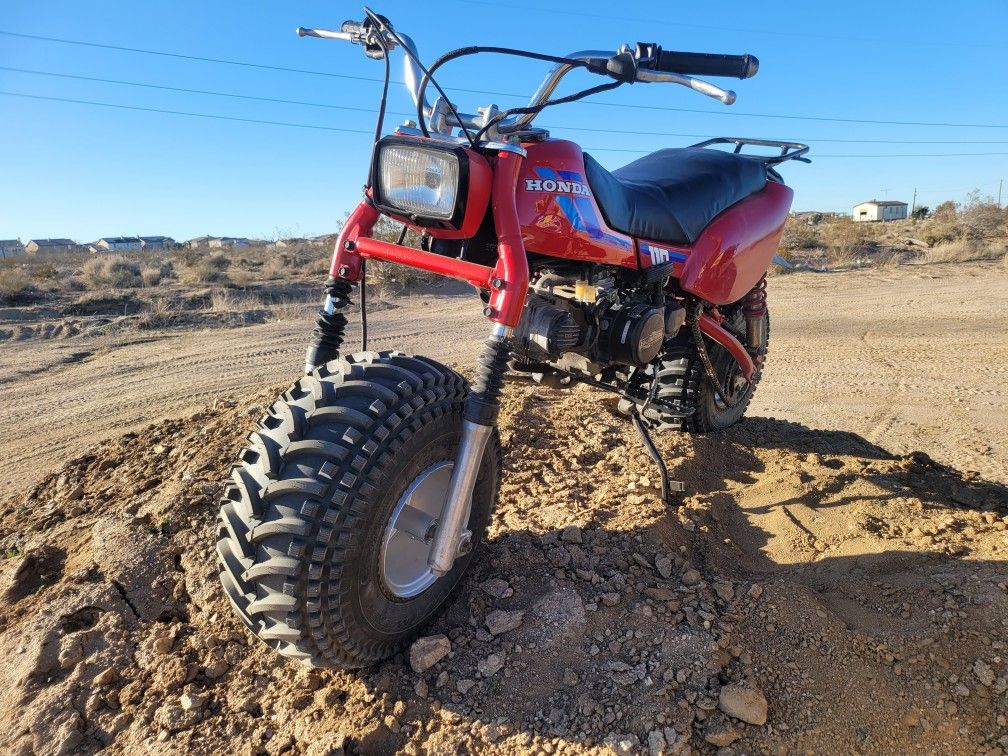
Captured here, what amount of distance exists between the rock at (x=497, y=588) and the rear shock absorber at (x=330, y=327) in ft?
3.39

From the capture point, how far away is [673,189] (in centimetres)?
310

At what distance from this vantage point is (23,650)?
2.24 m

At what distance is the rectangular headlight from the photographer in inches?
78.4

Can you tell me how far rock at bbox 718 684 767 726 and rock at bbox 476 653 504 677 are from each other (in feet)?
2.24

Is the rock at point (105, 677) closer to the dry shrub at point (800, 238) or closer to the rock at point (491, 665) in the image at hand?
the rock at point (491, 665)

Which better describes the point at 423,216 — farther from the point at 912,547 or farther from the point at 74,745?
the point at 912,547

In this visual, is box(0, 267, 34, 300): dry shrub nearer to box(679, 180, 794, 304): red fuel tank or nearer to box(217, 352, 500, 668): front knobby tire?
box(217, 352, 500, 668): front knobby tire

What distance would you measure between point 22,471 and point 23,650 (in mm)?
2814

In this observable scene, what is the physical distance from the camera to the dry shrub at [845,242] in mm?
18520

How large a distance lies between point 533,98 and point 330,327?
1102mm

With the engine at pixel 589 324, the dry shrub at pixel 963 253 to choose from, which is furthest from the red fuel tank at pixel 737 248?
the dry shrub at pixel 963 253

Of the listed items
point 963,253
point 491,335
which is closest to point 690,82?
point 491,335

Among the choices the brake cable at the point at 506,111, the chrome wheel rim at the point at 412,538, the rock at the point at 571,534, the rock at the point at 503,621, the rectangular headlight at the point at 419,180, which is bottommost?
the rock at the point at 503,621

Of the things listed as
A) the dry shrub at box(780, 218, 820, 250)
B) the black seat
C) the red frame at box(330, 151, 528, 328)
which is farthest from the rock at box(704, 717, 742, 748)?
the dry shrub at box(780, 218, 820, 250)
